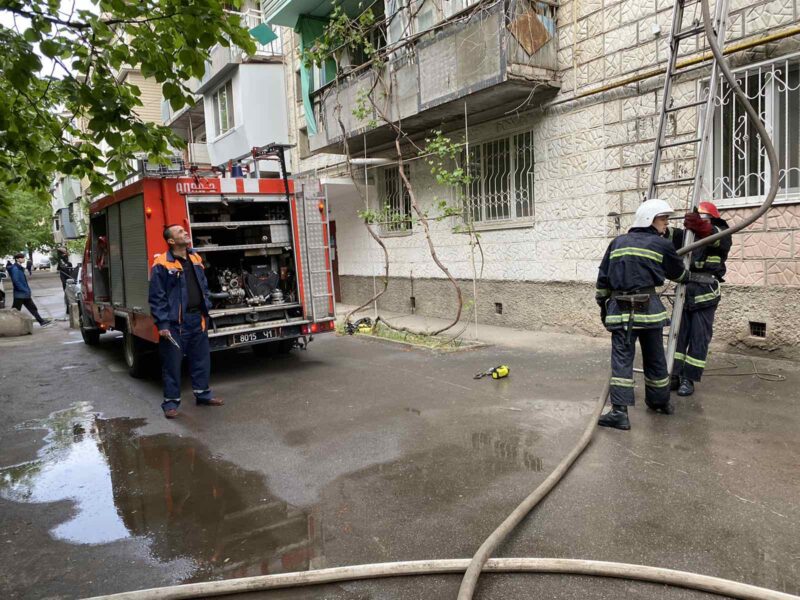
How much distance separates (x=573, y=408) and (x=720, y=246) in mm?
1985

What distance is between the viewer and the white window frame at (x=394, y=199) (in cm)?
1303

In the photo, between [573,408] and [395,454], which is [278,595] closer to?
[395,454]

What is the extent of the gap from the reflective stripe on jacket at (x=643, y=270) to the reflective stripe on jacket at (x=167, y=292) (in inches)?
161

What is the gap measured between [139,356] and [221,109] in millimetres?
13550

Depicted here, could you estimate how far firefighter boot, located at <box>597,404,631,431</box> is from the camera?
4.89 m

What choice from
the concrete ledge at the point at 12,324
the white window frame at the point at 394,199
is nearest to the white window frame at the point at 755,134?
the white window frame at the point at 394,199

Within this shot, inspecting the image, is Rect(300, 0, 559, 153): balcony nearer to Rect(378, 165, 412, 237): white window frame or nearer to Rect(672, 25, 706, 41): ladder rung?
Rect(378, 165, 412, 237): white window frame

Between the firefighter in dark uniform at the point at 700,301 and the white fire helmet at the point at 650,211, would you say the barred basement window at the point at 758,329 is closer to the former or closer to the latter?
the firefighter in dark uniform at the point at 700,301

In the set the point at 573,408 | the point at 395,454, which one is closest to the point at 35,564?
the point at 395,454

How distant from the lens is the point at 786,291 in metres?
6.78

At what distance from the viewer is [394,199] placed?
13.6 m

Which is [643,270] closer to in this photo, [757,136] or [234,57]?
[757,136]

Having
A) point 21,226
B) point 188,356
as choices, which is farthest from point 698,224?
point 21,226

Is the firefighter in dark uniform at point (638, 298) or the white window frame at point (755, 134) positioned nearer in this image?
the firefighter in dark uniform at point (638, 298)
